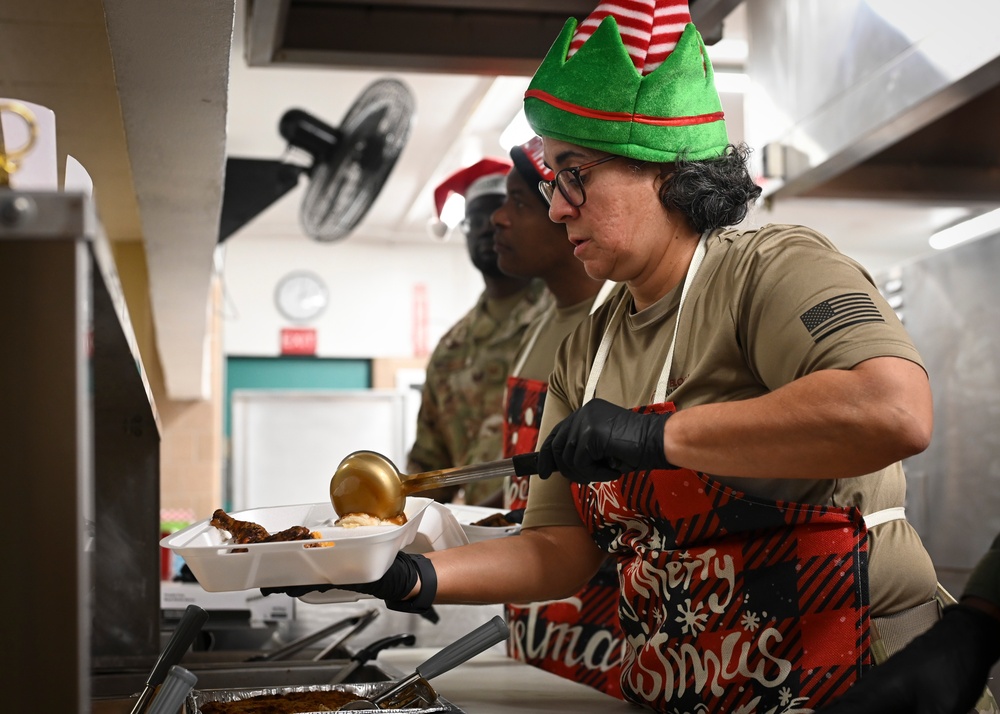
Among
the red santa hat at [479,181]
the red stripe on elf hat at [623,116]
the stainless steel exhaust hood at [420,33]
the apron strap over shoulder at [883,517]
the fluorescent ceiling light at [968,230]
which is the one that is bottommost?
the apron strap over shoulder at [883,517]

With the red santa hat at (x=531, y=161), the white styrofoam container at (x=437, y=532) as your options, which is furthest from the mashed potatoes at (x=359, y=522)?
the red santa hat at (x=531, y=161)

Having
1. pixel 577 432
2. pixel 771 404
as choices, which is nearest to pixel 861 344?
pixel 771 404

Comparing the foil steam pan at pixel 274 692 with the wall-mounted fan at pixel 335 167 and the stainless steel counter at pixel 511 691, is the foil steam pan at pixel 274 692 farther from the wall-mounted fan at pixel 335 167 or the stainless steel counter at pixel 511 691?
the wall-mounted fan at pixel 335 167

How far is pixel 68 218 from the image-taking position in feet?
1.95

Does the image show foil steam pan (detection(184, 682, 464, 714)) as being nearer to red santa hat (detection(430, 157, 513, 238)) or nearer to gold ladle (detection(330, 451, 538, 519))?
gold ladle (detection(330, 451, 538, 519))

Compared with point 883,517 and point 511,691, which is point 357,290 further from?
point 883,517

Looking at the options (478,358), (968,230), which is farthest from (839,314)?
(968,230)

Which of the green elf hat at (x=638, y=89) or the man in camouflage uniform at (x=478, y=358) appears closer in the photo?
the green elf hat at (x=638, y=89)

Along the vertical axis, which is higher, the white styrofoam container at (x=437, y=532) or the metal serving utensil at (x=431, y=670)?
the white styrofoam container at (x=437, y=532)

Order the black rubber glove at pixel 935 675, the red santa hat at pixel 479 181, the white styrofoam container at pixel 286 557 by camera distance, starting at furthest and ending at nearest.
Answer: the red santa hat at pixel 479 181 < the white styrofoam container at pixel 286 557 < the black rubber glove at pixel 935 675

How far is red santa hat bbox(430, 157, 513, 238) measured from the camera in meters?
2.99

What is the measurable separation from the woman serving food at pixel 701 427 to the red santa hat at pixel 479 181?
4.75ft

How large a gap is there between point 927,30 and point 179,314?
274 centimetres

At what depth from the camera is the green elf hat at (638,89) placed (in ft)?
4.55
